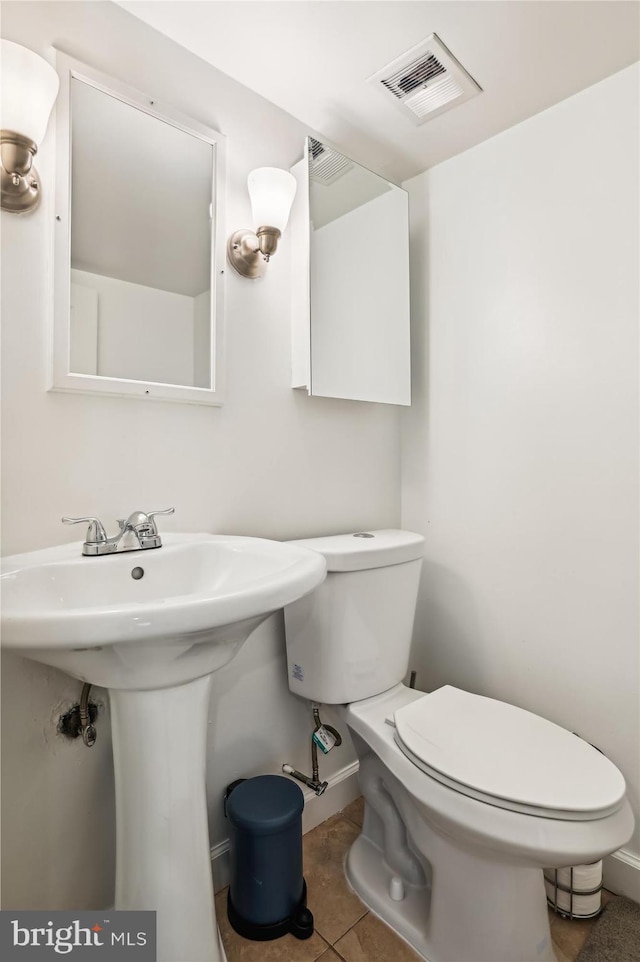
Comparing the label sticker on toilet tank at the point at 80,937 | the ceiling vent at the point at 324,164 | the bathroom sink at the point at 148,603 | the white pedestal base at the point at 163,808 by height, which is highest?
the ceiling vent at the point at 324,164

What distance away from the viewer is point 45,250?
98cm

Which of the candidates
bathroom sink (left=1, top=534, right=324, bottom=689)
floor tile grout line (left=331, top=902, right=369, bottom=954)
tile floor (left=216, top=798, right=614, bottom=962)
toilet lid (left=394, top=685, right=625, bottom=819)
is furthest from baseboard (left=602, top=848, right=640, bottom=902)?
bathroom sink (left=1, top=534, right=324, bottom=689)

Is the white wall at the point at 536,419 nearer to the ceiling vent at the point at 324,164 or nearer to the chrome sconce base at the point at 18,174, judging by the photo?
the ceiling vent at the point at 324,164

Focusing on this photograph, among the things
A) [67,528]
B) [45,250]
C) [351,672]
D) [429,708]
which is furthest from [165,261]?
[429,708]

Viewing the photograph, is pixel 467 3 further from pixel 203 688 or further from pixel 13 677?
pixel 13 677

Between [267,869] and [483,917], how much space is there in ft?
1.49

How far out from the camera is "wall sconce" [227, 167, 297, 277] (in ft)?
4.10

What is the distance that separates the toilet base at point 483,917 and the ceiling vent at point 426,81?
1811mm

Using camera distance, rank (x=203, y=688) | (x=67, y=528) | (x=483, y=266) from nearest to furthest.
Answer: (x=203, y=688), (x=67, y=528), (x=483, y=266)

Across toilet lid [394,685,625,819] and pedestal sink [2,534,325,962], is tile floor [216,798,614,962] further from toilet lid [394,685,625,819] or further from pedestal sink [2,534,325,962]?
toilet lid [394,685,625,819]

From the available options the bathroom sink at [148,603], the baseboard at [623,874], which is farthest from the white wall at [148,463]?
the baseboard at [623,874]

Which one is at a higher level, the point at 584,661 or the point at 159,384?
the point at 159,384

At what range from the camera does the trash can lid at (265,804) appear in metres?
1.07

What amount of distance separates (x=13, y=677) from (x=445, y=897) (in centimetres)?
99
